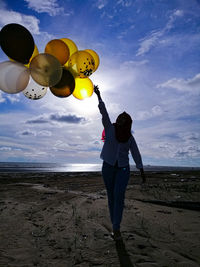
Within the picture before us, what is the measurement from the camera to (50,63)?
10.6ft

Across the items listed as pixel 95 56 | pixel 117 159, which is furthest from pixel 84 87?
pixel 117 159

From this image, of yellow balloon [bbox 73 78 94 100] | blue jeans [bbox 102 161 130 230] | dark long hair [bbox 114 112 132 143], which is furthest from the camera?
yellow balloon [bbox 73 78 94 100]

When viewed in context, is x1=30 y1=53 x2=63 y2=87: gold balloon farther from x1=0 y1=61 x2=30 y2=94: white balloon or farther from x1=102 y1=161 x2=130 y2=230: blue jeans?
x1=102 y1=161 x2=130 y2=230: blue jeans

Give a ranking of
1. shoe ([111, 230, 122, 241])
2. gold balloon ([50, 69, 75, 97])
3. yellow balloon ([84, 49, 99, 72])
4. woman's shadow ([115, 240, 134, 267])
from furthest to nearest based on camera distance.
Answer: yellow balloon ([84, 49, 99, 72]), gold balloon ([50, 69, 75, 97]), shoe ([111, 230, 122, 241]), woman's shadow ([115, 240, 134, 267])

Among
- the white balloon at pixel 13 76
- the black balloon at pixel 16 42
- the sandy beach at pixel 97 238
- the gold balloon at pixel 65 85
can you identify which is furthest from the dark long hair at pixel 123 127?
the black balloon at pixel 16 42

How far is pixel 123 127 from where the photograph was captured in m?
2.98

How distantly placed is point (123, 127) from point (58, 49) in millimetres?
2036

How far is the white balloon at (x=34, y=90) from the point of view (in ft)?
11.4

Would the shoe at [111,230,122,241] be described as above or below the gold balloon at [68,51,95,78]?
below

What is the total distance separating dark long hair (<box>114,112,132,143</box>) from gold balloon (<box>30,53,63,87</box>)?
4.63ft

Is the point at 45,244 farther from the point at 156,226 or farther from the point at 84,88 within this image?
the point at 84,88

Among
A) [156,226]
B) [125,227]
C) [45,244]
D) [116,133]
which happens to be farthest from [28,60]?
[156,226]

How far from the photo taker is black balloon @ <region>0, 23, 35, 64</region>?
3.08 metres

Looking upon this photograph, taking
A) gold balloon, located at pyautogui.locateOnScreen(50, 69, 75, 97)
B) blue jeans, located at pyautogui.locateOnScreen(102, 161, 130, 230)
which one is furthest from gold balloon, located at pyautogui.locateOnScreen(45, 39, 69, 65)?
blue jeans, located at pyautogui.locateOnScreen(102, 161, 130, 230)
